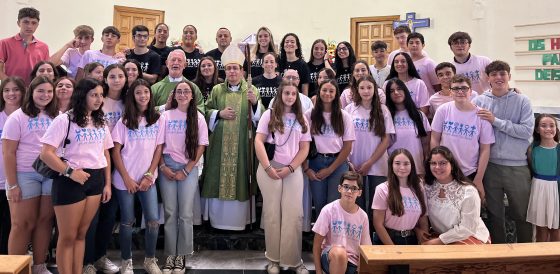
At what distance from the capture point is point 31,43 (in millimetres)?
4184

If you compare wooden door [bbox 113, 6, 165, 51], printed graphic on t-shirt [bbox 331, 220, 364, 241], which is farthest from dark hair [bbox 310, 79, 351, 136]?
wooden door [bbox 113, 6, 165, 51]

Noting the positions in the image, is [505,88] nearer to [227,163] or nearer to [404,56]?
[404,56]

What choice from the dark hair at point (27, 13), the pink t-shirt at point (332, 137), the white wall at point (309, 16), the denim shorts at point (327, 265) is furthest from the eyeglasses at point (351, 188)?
the white wall at point (309, 16)

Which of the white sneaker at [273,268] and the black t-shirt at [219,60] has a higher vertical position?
the black t-shirt at [219,60]

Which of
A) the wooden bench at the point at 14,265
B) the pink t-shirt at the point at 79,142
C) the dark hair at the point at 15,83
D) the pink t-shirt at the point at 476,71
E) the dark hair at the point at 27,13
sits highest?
the dark hair at the point at 27,13

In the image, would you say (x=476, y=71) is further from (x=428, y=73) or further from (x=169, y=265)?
(x=169, y=265)

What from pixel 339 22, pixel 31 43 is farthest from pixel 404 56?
pixel 339 22

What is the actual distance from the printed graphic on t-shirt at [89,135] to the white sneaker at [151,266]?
3.30ft

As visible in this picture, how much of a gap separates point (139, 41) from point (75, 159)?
6.63 ft

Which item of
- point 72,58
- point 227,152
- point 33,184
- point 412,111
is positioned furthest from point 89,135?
point 412,111

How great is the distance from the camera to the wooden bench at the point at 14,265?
1958mm

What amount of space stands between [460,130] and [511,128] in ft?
1.22

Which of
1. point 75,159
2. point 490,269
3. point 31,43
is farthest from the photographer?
point 31,43

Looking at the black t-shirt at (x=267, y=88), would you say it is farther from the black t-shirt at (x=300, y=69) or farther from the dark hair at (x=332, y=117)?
the dark hair at (x=332, y=117)
